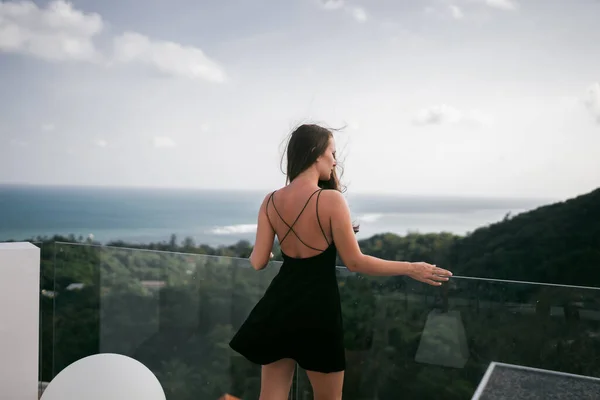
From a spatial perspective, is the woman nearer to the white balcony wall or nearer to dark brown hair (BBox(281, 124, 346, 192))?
dark brown hair (BBox(281, 124, 346, 192))

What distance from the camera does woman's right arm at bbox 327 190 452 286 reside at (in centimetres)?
249

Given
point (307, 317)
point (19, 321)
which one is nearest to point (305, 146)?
point (307, 317)

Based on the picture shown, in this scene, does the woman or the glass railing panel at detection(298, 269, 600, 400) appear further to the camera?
the glass railing panel at detection(298, 269, 600, 400)

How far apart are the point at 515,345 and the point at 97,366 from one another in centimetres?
193

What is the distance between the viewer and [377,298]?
338 centimetres

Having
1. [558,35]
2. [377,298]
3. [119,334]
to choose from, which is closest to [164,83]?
[558,35]

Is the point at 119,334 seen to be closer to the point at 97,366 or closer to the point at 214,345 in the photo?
the point at 214,345

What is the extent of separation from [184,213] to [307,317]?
42.1 feet

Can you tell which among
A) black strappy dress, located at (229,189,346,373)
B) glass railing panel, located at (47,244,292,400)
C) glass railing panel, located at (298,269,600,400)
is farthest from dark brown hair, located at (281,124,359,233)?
glass railing panel, located at (47,244,292,400)

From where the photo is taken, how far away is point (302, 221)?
2541 mm

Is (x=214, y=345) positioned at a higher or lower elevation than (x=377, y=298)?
lower

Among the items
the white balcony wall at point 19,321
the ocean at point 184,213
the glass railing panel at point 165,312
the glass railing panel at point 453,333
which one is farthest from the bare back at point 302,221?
the ocean at point 184,213

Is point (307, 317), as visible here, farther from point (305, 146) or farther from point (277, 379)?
point (305, 146)

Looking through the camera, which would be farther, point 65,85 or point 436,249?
point 436,249
